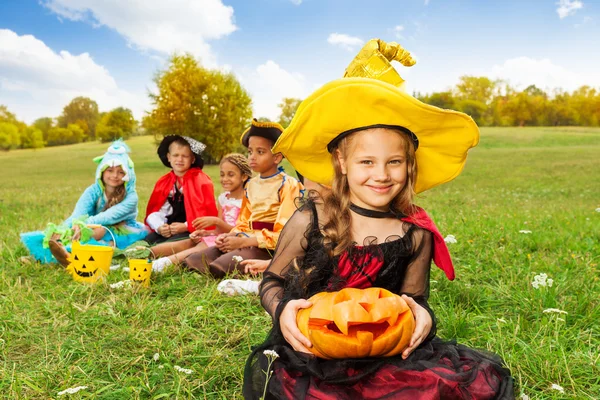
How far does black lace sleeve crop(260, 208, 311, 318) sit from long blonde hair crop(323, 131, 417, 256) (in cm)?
11

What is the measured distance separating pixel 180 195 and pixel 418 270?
4.42m

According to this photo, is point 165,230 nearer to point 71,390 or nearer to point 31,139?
point 71,390

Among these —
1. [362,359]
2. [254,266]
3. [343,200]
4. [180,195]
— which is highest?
[343,200]

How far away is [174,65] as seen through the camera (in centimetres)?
3509

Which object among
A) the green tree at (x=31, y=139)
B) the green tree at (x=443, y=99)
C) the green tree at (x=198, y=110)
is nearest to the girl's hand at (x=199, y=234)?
the green tree at (x=198, y=110)

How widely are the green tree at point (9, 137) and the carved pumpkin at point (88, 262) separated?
5252 cm

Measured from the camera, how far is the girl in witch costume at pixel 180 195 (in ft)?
20.0

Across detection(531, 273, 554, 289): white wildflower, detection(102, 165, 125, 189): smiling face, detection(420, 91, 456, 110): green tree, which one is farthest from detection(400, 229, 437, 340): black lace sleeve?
detection(420, 91, 456, 110): green tree

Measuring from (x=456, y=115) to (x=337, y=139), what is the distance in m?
0.55

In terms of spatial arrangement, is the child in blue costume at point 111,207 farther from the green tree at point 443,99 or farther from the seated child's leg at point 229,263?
the green tree at point 443,99

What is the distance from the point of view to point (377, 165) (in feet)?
7.50

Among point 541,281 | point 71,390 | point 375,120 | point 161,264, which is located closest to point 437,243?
point 375,120

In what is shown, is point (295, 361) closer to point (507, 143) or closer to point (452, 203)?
point (452, 203)

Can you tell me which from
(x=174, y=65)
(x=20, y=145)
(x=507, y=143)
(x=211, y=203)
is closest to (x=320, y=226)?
(x=211, y=203)
